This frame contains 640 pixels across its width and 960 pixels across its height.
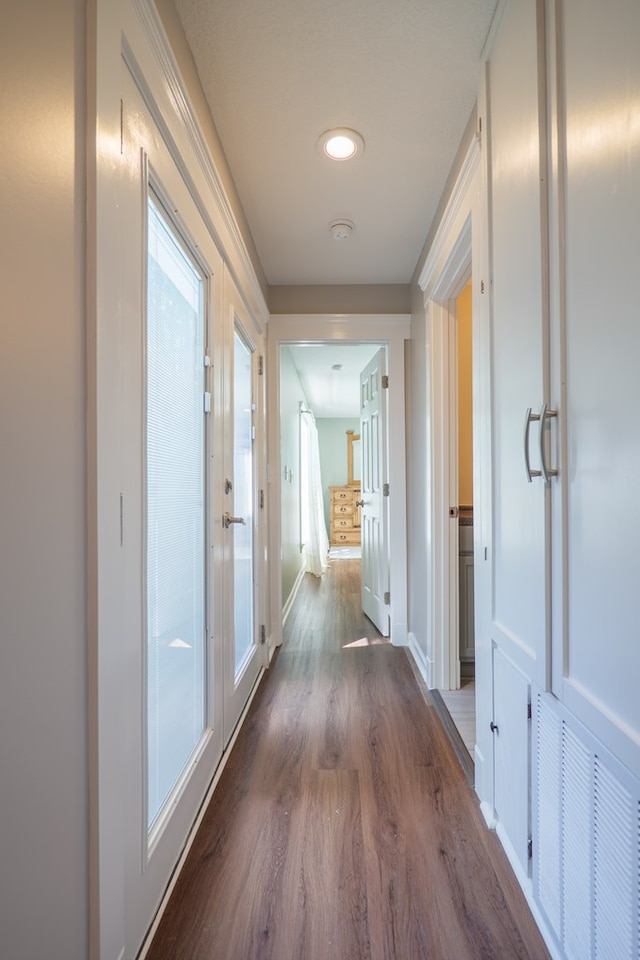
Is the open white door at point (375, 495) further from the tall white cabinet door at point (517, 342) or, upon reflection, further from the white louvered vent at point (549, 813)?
the white louvered vent at point (549, 813)

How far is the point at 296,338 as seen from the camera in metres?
3.00

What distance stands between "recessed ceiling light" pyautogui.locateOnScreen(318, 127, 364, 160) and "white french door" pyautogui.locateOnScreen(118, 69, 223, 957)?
0.59 m

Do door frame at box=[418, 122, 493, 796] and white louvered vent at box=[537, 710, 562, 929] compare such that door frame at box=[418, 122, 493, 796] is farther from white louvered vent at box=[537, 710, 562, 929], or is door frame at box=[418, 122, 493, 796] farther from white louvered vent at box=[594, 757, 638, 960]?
white louvered vent at box=[594, 757, 638, 960]

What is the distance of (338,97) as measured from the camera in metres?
1.55

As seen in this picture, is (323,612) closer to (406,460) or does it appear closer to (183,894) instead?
(406,460)

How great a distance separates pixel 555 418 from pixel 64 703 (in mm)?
1015

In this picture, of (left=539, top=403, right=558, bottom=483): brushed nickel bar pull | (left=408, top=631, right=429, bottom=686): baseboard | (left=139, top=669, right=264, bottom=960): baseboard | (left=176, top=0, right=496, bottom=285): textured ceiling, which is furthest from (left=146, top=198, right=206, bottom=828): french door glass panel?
(left=408, top=631, right=429, bottom=686): baseboard

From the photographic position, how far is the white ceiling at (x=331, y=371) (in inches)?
170

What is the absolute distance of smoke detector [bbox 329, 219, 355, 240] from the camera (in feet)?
7.54

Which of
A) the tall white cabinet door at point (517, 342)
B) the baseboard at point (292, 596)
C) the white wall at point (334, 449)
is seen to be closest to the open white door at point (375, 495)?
the baseboard at point (292, 596)

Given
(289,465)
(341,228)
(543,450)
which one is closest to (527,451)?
(543,450)

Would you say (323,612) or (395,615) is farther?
(323,612)

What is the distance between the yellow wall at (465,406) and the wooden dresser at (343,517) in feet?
16.8

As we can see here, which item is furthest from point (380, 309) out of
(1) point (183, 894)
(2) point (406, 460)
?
(1) point (183, 894)
